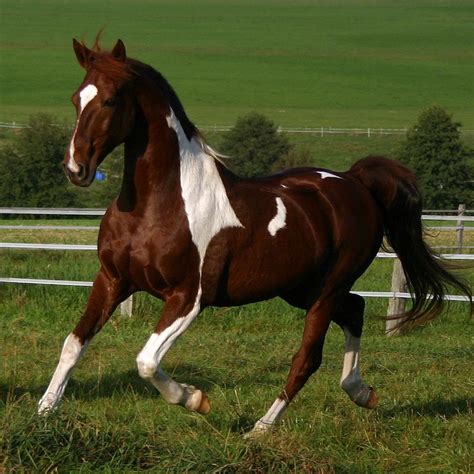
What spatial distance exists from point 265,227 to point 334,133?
57.0 meters

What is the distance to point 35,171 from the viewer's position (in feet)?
121

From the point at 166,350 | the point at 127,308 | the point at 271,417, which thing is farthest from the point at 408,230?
the point at 127,308

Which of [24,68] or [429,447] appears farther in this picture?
[24,68]

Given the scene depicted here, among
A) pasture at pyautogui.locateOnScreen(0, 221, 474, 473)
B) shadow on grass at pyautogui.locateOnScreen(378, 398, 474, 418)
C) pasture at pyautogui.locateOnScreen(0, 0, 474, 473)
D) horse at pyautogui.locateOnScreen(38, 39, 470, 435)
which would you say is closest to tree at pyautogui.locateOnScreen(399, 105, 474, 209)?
pasture at pyautogui.locateOnScreen(0, 0, 474, 473)

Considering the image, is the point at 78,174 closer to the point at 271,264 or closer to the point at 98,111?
the point at 98,111

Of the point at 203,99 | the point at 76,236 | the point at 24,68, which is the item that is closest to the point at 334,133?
the point at 203,99

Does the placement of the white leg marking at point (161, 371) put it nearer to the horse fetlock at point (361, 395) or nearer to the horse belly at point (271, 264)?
the horse belly at point (271, 264)

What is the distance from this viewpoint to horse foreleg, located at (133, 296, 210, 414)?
5.70m

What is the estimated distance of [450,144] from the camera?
38500 mm

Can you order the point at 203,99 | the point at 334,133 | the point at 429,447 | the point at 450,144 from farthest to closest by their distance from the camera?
the point at 203,99
the point at 334,133
the point at 450,144
the point at 429,447

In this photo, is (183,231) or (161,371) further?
(183,231)

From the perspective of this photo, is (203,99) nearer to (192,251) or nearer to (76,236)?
(76,236)

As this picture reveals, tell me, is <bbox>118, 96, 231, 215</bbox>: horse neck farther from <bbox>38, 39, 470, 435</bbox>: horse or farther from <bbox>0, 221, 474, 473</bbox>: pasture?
<bbox>0, 221, 474, 473</bbox>: pasture

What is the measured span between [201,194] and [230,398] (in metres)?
1.63
